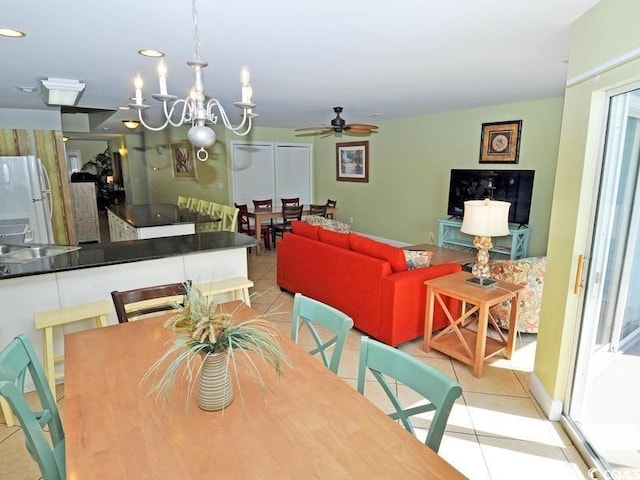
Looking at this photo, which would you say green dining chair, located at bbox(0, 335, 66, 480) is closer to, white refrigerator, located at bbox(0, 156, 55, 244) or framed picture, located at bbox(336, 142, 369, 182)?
white refrigerator, located at bbox(0, 156, 55, 244)

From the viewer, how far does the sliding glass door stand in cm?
194

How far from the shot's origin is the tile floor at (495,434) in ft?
6.20

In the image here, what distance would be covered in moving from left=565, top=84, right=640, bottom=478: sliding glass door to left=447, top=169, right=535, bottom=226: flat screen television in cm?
263

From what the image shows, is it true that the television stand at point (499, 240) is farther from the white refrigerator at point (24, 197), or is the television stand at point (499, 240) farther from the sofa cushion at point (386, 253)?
the white refrigerator at point (24, 197)

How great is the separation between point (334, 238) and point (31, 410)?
2706 millimetres

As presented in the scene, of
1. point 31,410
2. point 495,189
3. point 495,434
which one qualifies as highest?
point 495,189

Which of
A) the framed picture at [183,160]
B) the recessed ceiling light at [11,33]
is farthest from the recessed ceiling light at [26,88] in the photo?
the framed picture at [183,160]

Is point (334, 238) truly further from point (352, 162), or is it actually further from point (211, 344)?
point (352, 162)

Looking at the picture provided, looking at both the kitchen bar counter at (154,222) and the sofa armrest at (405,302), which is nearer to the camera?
the sofa armrest at (405,302)

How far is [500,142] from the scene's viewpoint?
5137 mm

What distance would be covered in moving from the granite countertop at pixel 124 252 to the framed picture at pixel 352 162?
4547 mm

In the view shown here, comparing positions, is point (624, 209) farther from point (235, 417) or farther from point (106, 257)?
point (106, 257)

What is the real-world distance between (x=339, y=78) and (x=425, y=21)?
1.41m

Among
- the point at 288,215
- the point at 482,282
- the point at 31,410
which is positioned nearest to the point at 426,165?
the point at 288,215
